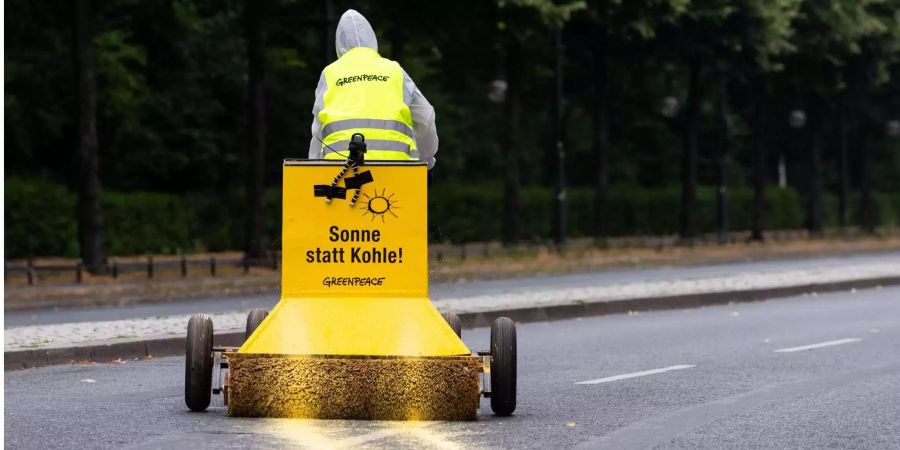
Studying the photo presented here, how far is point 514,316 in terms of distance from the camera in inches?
746

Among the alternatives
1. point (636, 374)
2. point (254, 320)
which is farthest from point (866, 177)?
point (254, 320)

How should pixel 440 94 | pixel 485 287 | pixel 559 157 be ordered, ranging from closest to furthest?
pixel 485 287
pixel 559 157
pixel 440 94

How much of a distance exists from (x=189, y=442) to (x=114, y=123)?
31.9 m

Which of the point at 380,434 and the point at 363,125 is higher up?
the point at 363,125

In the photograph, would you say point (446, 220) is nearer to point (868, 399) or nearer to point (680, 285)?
point (680, 285)

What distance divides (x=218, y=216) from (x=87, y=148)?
1181 cm

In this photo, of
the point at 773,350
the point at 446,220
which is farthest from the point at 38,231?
the point at 773,350

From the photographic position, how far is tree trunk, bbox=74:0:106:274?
29109 millimetres

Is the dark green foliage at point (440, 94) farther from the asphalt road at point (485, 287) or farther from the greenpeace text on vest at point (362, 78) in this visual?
the greenpeace text on vest at point (362, 78)

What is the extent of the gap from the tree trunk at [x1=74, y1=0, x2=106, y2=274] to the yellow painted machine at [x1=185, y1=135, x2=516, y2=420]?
1987cm

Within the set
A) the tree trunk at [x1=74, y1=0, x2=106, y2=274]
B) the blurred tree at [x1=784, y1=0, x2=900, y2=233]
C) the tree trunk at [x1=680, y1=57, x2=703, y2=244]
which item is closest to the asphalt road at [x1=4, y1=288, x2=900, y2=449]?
the tree trunk at [x1=74, y1=0, x2=106, y2=274]

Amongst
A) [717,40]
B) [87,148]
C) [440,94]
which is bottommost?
[87,148]

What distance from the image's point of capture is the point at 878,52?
52500 mm

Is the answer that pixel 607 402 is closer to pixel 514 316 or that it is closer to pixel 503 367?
pixel 503 367
